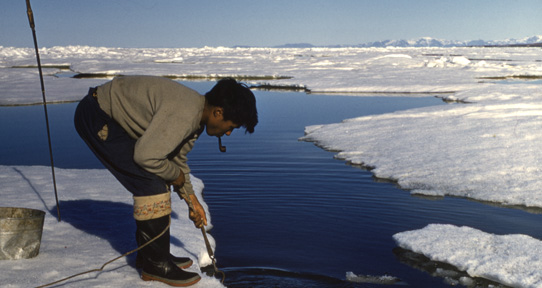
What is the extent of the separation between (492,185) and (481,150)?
59.1 inches

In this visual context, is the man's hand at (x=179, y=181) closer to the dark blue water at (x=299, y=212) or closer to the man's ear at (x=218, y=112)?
the man's ear at (x=218, y=112)

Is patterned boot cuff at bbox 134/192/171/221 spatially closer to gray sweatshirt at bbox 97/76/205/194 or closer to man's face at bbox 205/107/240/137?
gray sweatshirt at bbox 97/76/205/194

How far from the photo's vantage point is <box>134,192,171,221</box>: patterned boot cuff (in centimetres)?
292

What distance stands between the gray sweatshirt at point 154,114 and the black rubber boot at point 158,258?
11.8 inches

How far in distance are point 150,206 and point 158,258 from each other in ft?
1.11

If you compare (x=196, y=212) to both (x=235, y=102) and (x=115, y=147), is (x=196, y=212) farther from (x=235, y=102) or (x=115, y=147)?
(x=235, y=102)

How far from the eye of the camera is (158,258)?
10.1 ft

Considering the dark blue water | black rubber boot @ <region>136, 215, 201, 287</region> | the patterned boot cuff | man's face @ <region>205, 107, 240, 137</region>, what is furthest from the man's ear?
the dark blue water

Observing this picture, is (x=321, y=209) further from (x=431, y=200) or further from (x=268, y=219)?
(x=431, y=200)

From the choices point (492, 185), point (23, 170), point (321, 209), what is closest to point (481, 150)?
point (492, 185)

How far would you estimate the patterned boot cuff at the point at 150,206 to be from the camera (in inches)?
115

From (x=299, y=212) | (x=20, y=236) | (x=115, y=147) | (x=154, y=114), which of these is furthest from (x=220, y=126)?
(x=299, y=212)

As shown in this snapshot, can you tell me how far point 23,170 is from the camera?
21.3ft

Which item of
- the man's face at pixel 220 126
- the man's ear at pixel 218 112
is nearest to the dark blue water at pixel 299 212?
the man's face at pixel 220 126
